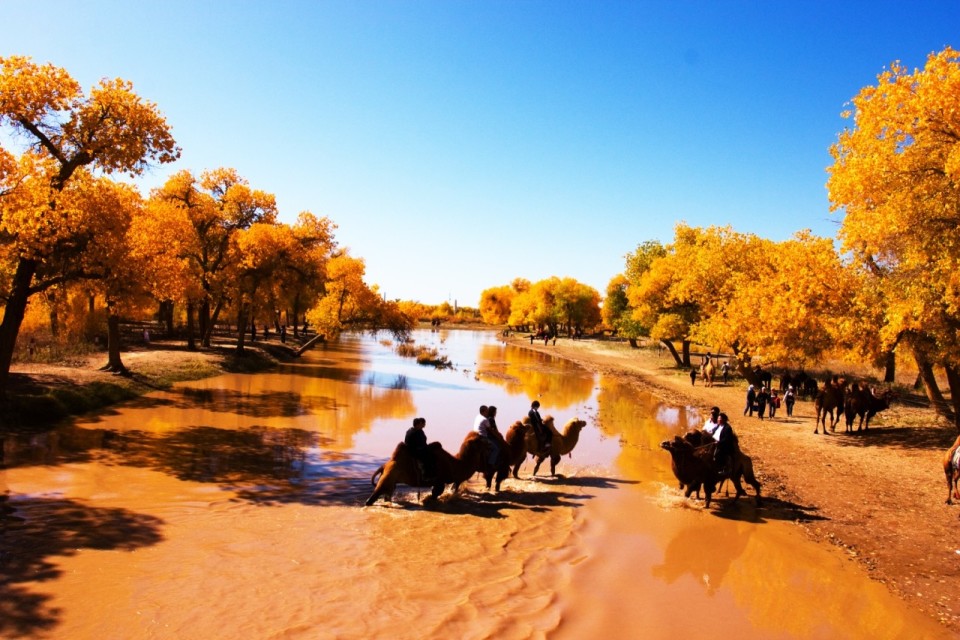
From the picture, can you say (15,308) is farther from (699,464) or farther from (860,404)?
(860,404)

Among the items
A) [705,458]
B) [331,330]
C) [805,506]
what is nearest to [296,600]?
[705,458]

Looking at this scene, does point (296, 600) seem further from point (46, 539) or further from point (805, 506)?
point (805, 506)

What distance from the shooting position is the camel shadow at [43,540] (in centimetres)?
614

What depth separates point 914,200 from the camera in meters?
16.9

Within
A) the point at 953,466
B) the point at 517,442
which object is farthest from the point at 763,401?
A: the point at 517,442

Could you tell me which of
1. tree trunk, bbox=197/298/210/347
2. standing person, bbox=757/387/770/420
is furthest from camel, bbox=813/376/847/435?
tree trunk, bbox=197/298/210/347

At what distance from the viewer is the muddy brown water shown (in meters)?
6.66

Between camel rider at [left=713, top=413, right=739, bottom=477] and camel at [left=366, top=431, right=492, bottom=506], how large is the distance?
16.0 feet

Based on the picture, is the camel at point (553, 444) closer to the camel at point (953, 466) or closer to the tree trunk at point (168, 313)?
the camel at point (953, 466)

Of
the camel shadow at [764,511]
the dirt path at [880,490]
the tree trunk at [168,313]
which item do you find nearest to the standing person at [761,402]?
the dirt path at [880,490]

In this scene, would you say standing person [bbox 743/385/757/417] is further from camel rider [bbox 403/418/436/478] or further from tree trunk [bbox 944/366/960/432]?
camel rider [bbox 403/418/436/478]

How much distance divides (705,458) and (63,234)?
58.4ft

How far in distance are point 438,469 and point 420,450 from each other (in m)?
0.58

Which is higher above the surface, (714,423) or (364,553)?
(714,423)
